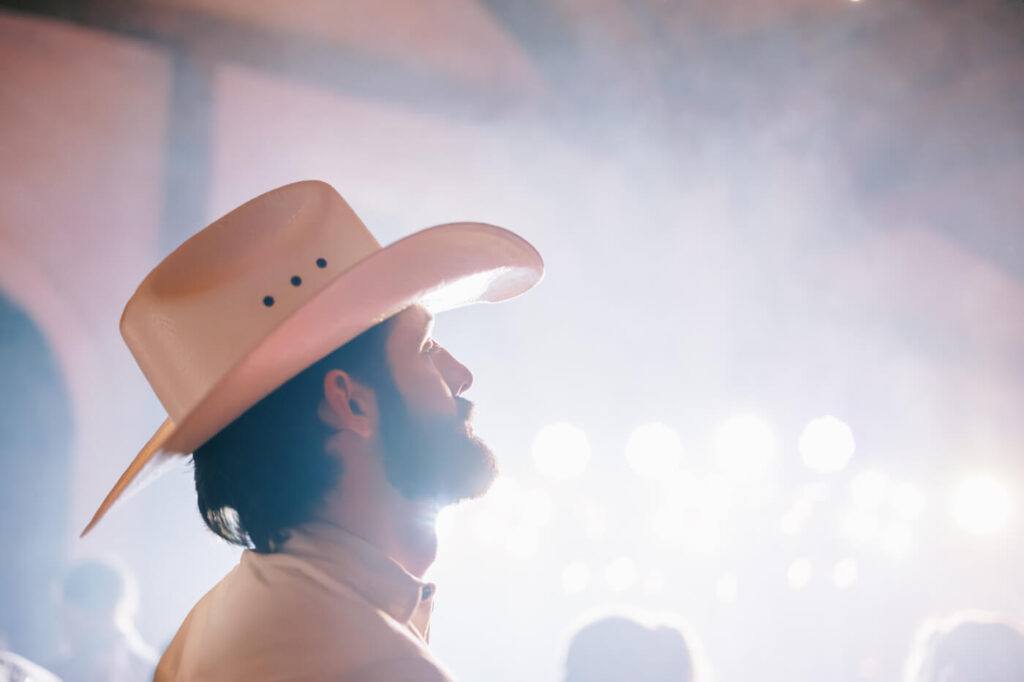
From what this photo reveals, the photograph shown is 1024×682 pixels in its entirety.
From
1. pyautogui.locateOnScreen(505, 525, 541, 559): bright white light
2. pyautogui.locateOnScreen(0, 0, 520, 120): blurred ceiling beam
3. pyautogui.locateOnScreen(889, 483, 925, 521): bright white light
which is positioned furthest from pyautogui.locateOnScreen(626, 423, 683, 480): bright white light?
pyautogui.locateOnScreen(0, 0, 520, 120): blurred ceiling beam

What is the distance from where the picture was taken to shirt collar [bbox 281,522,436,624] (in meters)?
0.81

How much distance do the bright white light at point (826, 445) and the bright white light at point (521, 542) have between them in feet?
4.64

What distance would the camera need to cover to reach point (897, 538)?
10.5ft

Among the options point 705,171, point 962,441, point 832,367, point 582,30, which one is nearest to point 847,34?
point 705,171

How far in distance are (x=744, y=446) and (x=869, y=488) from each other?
65cm

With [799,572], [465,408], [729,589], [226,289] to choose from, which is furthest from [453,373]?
[799,572]

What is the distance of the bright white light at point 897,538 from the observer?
10.5 feet

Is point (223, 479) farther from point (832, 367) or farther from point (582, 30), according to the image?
point (832, 367)

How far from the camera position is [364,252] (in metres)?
1.02

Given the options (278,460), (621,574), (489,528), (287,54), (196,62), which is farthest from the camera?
(621,574)

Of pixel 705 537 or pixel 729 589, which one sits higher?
pixel 705 537

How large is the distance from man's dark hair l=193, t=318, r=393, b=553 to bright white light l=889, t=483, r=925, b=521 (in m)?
3.09

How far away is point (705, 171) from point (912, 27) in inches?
40.2

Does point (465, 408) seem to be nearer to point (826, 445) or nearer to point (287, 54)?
point (287, 54)
